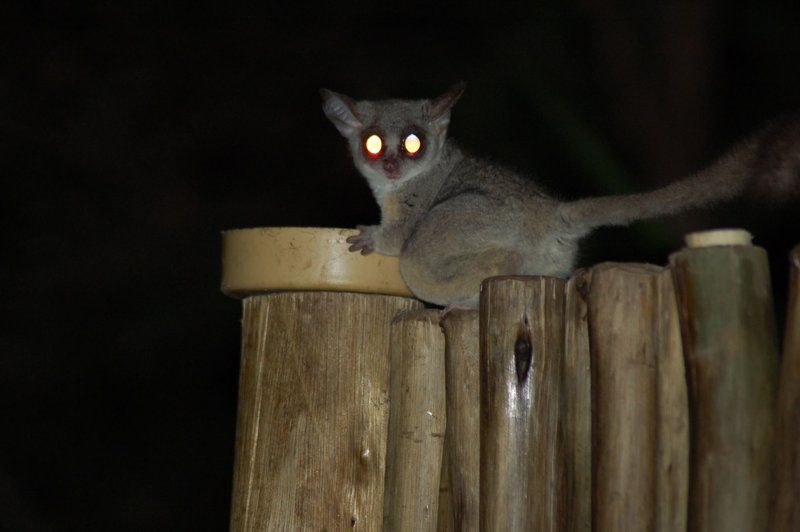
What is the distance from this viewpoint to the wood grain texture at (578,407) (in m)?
2.57

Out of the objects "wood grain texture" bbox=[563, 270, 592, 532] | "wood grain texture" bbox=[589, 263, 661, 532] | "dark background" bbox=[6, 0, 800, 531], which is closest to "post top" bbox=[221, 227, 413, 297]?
"wood grain texture" bbox=[563, 270, 592, 532]

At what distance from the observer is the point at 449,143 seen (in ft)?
15.1

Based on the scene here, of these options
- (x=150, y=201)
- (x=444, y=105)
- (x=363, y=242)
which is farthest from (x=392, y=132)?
(x=150, y=201)

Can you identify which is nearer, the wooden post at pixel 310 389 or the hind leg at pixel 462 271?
the wooden post at pixel 310 389

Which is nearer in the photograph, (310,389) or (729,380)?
(729,380)

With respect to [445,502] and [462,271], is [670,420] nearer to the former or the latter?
[445,502]

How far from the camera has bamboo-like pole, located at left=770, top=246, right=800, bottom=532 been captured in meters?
2.02

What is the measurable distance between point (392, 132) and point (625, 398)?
224 centimetres

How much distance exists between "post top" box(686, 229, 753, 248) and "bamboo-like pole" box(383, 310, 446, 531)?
96 cm

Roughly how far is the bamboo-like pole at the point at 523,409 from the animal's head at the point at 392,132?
1671 mm

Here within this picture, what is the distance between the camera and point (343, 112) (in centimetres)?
454

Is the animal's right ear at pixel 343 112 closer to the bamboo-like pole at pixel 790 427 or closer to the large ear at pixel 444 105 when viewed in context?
the large ear at pixel 444 105

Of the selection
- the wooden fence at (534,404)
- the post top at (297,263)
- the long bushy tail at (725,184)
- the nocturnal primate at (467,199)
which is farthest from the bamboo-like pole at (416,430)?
the long bushy tail at (725,184)

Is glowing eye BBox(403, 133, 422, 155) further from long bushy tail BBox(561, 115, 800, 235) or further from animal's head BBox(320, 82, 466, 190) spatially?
long bushy tail BBox(561, 115, 800, 235)
